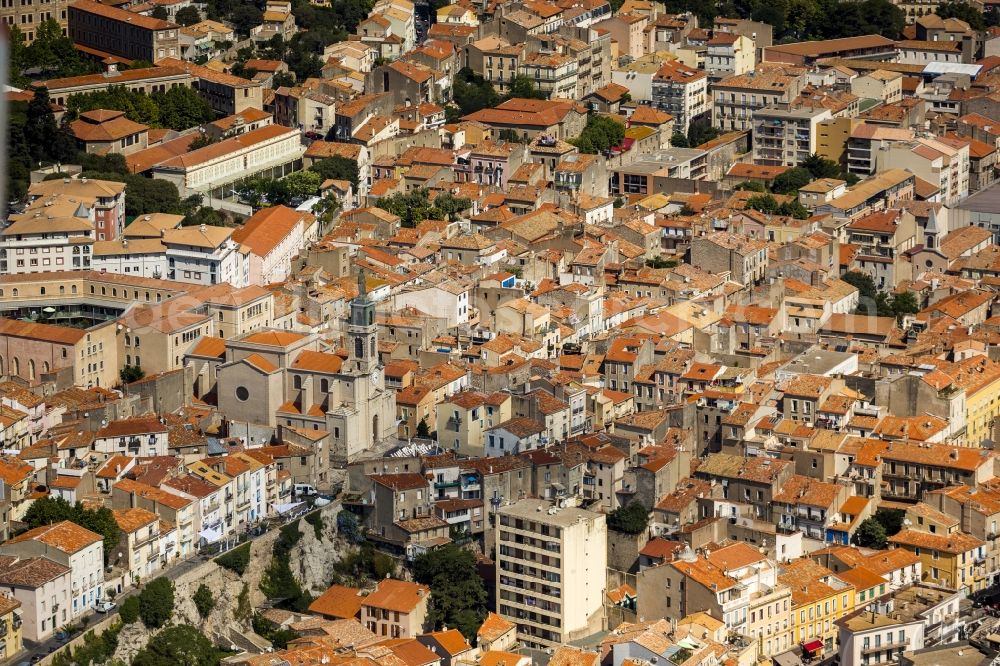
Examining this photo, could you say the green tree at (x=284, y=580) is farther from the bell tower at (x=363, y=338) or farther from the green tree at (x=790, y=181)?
the green tree at (x=790, y=181)

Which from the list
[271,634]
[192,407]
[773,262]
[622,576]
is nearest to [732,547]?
[622,576]

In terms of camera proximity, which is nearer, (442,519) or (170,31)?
(442,519)

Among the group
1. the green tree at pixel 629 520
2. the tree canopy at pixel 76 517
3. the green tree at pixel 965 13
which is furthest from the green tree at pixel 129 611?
the green tree at pixel 965 13

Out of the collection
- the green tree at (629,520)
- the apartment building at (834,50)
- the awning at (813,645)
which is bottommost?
the awning at (813,645)

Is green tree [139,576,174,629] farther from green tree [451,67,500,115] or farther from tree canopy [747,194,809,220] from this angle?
green tree [451,67,500,115]

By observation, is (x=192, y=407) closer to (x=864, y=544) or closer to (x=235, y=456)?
(x=235, y=456)

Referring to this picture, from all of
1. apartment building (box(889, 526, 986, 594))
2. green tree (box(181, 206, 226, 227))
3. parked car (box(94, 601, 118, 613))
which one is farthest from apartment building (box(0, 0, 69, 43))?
apartment building (box(889, 526, 986, 594))

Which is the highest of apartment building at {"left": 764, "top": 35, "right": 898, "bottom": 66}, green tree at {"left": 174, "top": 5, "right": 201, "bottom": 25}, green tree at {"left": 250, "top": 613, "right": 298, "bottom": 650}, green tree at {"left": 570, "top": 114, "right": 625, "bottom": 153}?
green tree at {"left": 174, "top": 5, "right": 201, "bottom": 25}
